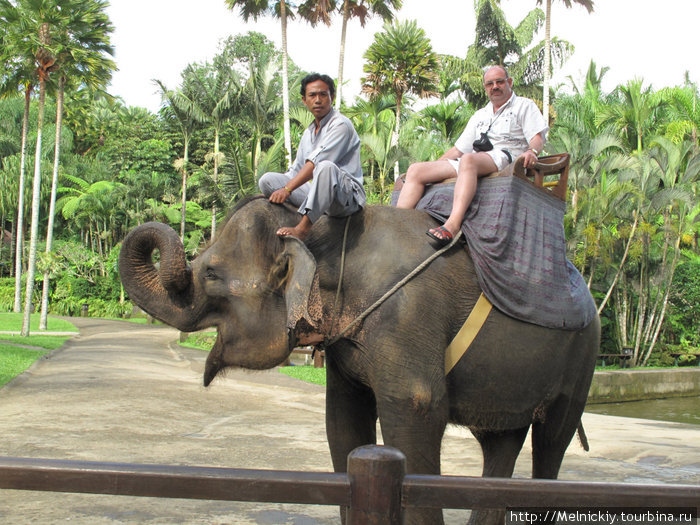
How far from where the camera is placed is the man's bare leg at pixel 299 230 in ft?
9.77

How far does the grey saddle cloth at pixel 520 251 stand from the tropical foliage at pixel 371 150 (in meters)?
7.44

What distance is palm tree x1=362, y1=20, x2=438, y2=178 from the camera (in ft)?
80.4

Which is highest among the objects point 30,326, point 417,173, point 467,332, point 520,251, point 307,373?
point 417,173

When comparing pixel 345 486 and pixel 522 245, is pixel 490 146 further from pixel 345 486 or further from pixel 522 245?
pixel 345 486

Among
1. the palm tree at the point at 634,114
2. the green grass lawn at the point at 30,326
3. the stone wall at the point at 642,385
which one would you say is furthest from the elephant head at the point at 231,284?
the palm tree at the point at 634,114

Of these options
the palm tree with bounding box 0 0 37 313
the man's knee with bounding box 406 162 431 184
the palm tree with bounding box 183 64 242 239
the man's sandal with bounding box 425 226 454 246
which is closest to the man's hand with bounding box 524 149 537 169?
the man's knee with bounding box 406 162 431 184

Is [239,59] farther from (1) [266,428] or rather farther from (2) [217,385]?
(1) [266,428]

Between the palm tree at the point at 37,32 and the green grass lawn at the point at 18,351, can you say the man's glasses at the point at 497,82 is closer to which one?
the green grass lawn at the point at 18,351

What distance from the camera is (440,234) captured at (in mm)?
3051

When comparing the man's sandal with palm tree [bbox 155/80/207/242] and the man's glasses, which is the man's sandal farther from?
palm tree [bbox 155/80/207/242]

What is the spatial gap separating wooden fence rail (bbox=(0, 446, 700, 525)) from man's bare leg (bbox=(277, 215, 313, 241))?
118 cm

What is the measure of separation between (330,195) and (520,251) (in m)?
0.90

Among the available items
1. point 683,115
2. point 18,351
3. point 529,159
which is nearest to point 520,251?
point 529,159

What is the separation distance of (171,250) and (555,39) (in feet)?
85.1
